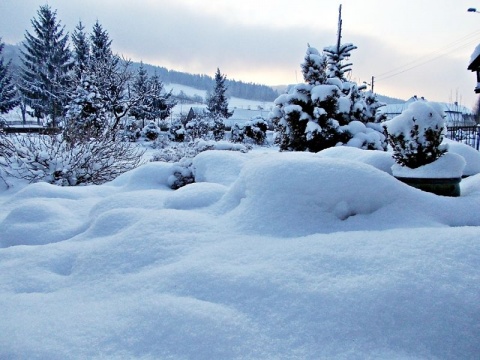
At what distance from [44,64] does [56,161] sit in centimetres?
3165

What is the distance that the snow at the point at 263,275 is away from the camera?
1579 mm

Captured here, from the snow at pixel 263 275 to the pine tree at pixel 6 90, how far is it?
38.6 meters

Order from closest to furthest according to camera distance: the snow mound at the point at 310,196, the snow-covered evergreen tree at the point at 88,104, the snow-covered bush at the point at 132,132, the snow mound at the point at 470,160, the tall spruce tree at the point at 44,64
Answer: the snow mound at the point at 310,196, the snow mound at the point at 470,160, the snow-covered evergreen tree at the point at 88,104, the snow-covered bush at the point at 132,132, the tall spruce tree at the point at 44,64

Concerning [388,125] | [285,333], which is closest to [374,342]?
[285,333]

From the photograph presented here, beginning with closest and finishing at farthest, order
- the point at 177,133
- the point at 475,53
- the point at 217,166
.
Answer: the point at 217,166
the point at 475,53
the point at 177,133

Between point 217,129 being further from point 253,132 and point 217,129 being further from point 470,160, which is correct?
point 470,160

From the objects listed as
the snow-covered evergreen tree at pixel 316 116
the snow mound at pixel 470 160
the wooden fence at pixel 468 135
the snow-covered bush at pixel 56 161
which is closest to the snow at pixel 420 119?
the snow mound at pixel 470 160

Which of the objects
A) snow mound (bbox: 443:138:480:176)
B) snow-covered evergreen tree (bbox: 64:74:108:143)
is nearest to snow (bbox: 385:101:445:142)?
snow mound (bbox: 443:138:480:176)

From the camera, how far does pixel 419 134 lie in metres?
4.37

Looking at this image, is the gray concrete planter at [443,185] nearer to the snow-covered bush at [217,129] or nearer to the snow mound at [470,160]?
the snow mound at [470,160]

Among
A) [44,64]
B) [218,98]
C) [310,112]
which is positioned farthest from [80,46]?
[310,112]

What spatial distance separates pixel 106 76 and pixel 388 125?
18688 millimetres

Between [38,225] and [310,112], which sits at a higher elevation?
[310,112]

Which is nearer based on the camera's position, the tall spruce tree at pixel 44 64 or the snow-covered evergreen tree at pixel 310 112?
the snow-covered evergreen tree at pixel 310 112
